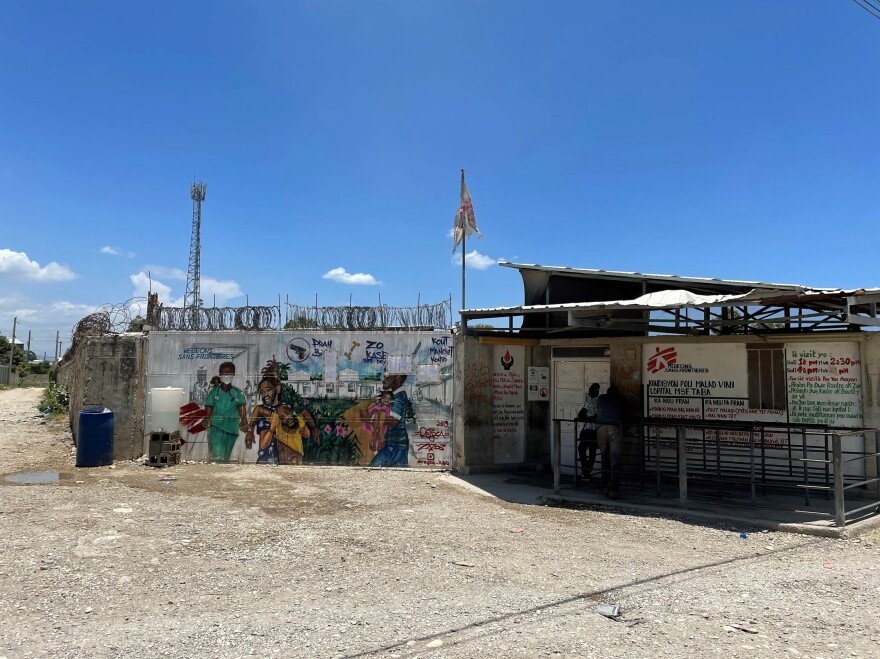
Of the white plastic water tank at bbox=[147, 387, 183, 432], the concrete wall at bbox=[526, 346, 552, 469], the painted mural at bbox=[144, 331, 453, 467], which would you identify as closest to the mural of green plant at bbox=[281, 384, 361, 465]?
the painted mural at bbox=[144, 331, 453, 467]

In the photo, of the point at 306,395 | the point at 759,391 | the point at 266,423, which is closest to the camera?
the point at 759,391

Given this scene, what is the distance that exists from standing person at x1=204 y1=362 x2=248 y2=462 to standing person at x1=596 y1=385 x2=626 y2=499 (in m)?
7.09

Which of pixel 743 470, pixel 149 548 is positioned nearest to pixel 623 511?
pixel 743 470

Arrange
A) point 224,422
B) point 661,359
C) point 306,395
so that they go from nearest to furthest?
point 661,359 → point 306,395 → point 224,422

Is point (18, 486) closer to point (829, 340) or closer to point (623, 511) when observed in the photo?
point (623, 511)

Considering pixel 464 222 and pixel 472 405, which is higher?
pixel 464 222

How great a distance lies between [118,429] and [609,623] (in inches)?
428

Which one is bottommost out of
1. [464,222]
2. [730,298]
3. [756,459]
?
[756,459]

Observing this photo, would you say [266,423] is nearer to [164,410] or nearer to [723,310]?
[164,410]

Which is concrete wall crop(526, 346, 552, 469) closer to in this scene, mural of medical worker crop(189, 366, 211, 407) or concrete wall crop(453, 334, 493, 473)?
concrete wall crop(453, 334, 493, 473)

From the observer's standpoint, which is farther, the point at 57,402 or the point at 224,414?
the point at 57,402

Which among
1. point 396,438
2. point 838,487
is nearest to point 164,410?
point 396,438

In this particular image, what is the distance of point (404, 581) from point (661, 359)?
23.5ft

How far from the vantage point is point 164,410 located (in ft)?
39.6
